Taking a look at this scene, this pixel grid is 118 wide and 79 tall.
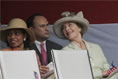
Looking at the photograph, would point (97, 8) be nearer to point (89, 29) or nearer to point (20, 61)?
point (89, 29)

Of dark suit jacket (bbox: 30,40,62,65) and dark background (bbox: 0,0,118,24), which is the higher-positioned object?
dark background (bbox: 0,0,118,24)

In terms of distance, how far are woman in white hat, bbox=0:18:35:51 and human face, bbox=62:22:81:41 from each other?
1.16 ft

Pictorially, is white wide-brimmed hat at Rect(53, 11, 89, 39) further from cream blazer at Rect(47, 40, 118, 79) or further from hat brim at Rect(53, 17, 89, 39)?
cream blazer at Rect(47, 40, 118, 79)

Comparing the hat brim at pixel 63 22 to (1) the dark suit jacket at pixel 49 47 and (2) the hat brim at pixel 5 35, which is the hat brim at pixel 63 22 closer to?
(1) the dark suit jacket at pixel 49 47

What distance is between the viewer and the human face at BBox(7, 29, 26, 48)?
3.89 meters

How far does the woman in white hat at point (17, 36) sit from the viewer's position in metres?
3.90

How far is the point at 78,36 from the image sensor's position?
4027 mm

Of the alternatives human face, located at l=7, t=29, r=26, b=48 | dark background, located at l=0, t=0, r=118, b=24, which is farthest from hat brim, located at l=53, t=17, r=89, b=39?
dark background, located at l=0, t=0, r=118, b=24

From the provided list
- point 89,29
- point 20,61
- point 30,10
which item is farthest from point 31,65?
point 30,10

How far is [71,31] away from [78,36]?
0.29ft

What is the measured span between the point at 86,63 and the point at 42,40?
1617 mm

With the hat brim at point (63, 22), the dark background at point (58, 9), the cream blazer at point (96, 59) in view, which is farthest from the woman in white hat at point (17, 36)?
the dark background at point (58, 9)

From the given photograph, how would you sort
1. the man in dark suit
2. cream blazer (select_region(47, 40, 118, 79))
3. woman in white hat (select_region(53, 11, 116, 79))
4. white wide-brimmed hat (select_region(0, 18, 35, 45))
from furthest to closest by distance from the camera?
the man in dark suit
white wide-brimmed hat (select_region(0, 18, 35, 45))
woman in white hat (select_region(53, 11, 116, 79))
cream blazer (select_region(47, 40, 118, 79))

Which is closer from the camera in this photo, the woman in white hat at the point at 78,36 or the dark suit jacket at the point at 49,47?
the woman in white hat at the point at 78,36
